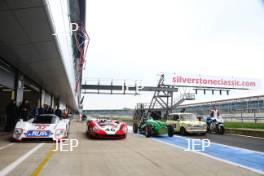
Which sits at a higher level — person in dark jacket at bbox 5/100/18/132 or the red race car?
person in dark jacket at bbox 5/100/18/132

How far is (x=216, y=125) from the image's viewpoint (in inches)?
684

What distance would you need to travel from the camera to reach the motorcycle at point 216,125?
17.0 m

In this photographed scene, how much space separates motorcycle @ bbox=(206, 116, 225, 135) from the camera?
1699 cm

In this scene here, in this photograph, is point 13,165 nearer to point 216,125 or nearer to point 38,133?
point 38,133

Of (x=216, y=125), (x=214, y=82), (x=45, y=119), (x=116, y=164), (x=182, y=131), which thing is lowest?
(x=116, y=164)

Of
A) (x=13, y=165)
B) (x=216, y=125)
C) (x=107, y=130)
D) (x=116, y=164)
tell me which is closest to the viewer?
(x=13, y=165)

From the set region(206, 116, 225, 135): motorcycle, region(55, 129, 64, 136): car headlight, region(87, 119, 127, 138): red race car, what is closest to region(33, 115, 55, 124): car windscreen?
region(55, 129, 64, 136): car headlight

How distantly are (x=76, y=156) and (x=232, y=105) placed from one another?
26982mm

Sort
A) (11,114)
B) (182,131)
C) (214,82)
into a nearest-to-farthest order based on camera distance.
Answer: (11,114) < (182,131) < (214,82)

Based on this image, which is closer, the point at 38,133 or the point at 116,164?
the point at 116,164

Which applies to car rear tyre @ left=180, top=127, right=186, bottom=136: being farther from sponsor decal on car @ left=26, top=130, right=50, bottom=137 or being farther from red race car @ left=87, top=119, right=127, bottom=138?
sponsor decal on car @ left=26, top=130, right=50, bottom=137

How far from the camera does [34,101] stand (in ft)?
99.6

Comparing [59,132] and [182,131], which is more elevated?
[59,132]

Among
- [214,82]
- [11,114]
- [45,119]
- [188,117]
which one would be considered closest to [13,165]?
[45,119]
